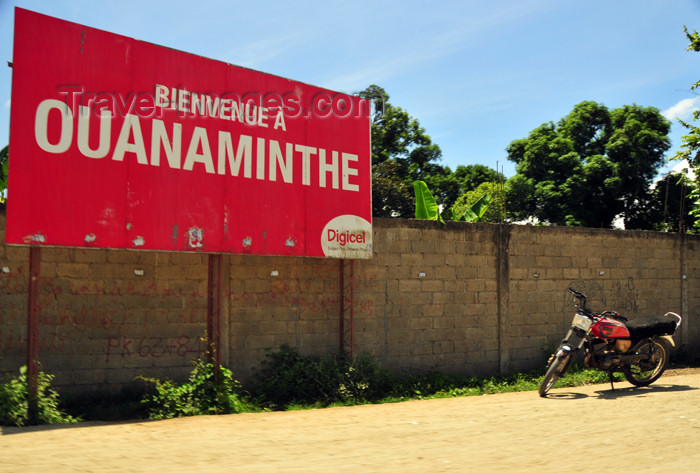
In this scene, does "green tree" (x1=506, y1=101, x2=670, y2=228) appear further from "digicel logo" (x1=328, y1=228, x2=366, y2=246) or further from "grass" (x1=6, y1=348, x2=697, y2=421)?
"digicel logo" (x1=328, y1=228, x2=366, y2=246)

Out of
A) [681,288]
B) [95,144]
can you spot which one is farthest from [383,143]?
[95,144]

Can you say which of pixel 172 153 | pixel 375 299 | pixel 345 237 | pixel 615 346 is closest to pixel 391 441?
pixel 345 237

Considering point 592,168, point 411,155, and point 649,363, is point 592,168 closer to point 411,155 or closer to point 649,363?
point 411,155

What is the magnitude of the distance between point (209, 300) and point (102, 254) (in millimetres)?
1514

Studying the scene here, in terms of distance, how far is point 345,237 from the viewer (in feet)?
29.9

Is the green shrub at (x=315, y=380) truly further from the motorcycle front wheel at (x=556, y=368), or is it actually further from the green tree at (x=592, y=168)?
the green tree at (x=592, y=168)

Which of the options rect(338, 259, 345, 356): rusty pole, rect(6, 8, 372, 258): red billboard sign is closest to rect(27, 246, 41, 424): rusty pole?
rect(6, 8, 372, 258): red billboard sign

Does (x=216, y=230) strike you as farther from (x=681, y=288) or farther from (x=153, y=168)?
(x=681, y=288)

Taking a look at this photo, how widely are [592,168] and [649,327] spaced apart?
19.0 meters

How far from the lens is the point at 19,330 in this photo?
23.9 ft

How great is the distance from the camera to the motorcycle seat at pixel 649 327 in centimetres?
902

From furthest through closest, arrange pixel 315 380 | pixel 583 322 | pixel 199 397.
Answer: pixel 583 322
pixel 315 380
pixel 199 397

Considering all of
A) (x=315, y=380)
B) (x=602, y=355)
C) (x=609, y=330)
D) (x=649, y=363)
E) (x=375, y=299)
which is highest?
(x=375, y=299)

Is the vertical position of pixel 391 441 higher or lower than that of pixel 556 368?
lower
